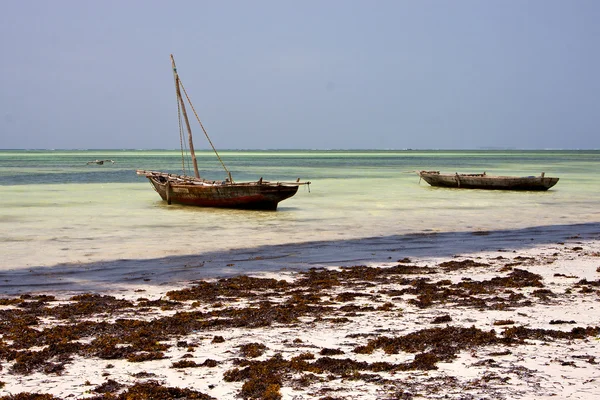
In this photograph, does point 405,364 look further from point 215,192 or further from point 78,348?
point 215,192

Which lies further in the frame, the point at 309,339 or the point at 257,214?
the point at 257,214

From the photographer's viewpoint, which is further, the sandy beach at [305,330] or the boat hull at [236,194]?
the boat hull at [236,194]

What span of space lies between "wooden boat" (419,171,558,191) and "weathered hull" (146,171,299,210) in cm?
1466

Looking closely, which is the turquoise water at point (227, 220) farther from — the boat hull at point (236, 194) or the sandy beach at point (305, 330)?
the sandy beach at point (305, 330)

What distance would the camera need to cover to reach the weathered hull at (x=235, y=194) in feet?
76.1

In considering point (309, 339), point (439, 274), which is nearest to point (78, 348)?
point (309, 339)

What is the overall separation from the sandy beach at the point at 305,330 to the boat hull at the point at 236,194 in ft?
35.3

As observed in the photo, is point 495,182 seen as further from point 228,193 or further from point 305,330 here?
point 305,330

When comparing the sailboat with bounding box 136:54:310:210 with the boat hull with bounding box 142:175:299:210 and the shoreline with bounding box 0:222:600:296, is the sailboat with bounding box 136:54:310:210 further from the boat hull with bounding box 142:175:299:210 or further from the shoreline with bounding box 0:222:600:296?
the shoreline with bounding box 0:222:600:296

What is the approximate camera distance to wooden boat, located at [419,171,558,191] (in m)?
33.5

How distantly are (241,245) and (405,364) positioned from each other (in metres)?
9.44

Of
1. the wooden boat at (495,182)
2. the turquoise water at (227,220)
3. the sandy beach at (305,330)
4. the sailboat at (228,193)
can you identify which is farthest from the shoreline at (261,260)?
the wooden boat at (495,182)

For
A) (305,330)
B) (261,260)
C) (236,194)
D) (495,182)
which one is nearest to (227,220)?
(236,194)

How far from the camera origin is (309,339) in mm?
6965
